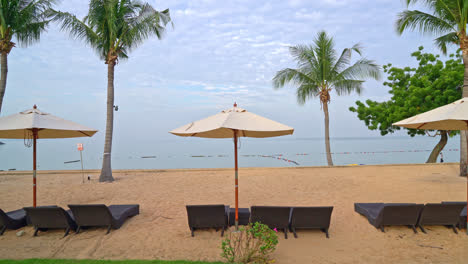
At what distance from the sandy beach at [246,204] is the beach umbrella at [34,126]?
1.98 meters

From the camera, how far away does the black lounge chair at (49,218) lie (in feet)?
17.2

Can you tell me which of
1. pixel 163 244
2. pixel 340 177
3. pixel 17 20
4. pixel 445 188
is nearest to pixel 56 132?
pixel 163 244

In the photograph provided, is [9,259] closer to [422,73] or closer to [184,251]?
[184,251]

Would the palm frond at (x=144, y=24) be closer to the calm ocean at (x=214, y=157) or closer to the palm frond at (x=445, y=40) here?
the calm ocean at (x=214, y=157)

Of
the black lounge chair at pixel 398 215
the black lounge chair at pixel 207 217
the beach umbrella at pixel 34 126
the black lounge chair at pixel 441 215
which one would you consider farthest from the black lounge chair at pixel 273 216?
the beach umbrella at pixel 34 126

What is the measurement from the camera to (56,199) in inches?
340

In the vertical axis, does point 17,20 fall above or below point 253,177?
above

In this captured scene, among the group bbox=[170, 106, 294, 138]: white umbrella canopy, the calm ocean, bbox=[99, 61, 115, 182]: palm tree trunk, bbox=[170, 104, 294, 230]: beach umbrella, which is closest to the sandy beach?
bbox=[99, 61, 115, 182]: palm tree trunk

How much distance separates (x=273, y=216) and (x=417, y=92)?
592 inches

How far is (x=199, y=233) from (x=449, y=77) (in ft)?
55.7

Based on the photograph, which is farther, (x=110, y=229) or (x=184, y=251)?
(x=110, y=229)

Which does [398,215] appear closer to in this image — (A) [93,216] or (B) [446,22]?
(A) [93,216]

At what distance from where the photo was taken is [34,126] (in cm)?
563

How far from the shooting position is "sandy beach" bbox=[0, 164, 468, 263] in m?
4.62
